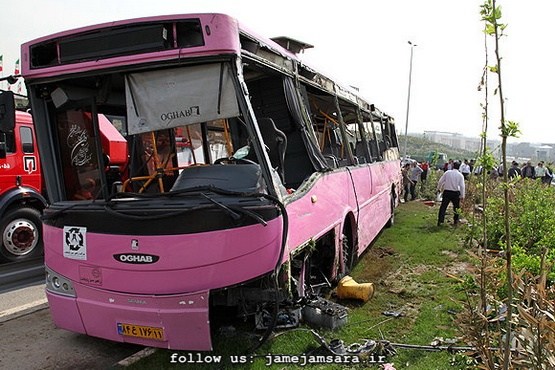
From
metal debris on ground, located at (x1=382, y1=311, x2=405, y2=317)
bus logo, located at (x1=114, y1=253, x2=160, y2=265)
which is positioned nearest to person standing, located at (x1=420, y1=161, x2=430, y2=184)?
metal debris on ground, located at (x1=382, y1=311, x2=405, y2=317)

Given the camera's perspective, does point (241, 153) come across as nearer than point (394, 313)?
Yes

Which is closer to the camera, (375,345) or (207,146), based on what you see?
(375,345)

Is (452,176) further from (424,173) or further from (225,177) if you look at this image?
(424,173)

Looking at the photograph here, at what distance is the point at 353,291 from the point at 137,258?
9.37 feet

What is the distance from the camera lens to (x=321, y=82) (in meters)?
6.05

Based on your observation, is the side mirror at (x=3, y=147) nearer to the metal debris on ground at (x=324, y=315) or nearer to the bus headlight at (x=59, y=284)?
the bus headlight at (x=59, y=284)

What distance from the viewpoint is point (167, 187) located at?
4613mm

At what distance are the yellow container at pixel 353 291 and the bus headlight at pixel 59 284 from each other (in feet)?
9.93

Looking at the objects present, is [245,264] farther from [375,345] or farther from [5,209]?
A: [5,209]

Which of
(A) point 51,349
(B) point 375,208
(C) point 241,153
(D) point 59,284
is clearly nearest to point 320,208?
(C) point 241,153

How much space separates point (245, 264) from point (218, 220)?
0.41m

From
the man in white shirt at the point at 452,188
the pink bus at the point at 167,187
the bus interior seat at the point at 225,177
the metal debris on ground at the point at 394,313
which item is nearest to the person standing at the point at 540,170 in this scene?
the man in white shirt at the point at 452,188

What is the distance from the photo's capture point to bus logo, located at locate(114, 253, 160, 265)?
11.8 feet

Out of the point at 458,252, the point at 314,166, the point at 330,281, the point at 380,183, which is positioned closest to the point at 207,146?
the point at 314,166
